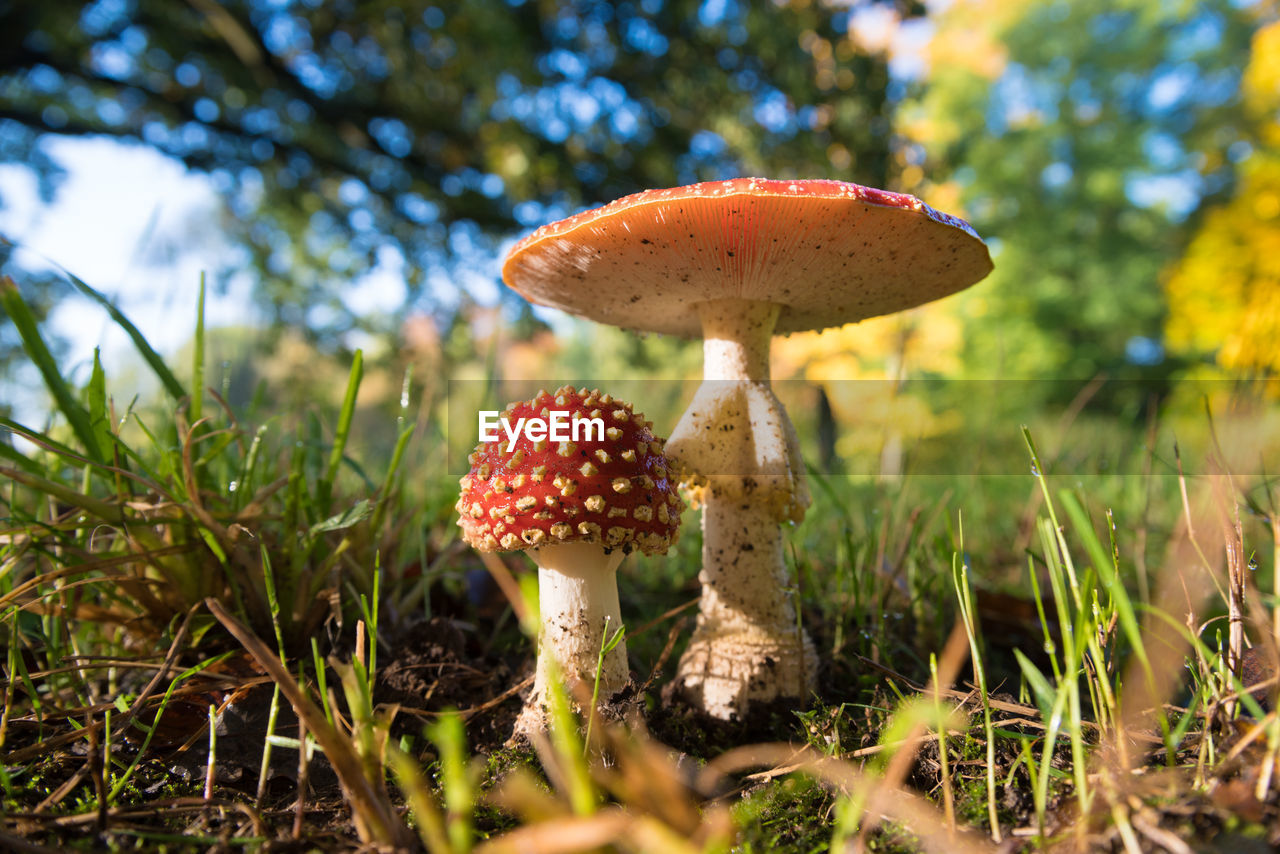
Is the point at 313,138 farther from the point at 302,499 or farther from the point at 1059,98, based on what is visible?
the point at 1059,98

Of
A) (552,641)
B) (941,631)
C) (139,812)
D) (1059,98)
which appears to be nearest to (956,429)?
(941,631)

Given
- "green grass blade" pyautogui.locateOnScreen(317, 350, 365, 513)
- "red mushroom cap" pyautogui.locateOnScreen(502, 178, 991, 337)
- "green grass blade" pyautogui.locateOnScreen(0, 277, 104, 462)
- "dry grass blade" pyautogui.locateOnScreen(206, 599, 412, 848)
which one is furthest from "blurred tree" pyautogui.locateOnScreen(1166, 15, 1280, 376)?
"green grass blade" pyautogui.locateOnScreen(0, 277, 104, 462)

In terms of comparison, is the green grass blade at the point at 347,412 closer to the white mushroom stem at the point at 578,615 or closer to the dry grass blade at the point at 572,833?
the white mushroom stem at the point at 578,615

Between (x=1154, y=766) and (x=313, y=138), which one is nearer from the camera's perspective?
(x=1154, y=766)

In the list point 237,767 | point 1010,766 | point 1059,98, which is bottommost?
point 237,767

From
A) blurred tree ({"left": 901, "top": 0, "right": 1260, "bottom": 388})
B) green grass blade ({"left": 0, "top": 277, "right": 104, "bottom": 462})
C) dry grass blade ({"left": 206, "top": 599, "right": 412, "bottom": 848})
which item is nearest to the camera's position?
dry grass blade ({"left": 206, "top": 599, "right": 412, "bottom": 848})

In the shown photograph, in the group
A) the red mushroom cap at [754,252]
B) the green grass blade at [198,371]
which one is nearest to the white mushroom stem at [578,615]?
the red mushroom cap at [754,252]

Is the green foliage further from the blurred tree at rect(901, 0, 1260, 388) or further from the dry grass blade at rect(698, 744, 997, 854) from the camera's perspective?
the blurred tree at rect(901, 0, 1260, 388)

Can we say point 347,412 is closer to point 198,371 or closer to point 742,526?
point 198,371
